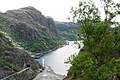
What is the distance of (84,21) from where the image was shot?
50.2 meters

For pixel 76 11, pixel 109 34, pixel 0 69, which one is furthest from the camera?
pixel 0 69

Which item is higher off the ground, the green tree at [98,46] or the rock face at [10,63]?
the green tree at [98,46]

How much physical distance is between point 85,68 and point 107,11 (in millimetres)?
11349

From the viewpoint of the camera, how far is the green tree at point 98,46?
44.2 metres

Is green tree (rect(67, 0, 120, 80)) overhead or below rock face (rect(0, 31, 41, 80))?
overhead

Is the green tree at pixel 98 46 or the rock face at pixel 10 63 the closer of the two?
the green tree at pixel 98 46

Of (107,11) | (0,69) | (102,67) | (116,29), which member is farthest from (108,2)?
(0,69)

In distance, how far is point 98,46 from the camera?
47.3 meters

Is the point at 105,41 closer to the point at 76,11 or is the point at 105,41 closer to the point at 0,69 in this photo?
the point at 76,11

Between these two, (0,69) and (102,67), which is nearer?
(102,67)

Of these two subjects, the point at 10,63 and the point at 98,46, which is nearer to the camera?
the point at 98,46

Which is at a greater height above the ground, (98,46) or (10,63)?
(98,46)

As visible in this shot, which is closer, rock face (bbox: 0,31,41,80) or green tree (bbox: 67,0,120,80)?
green tree (bbox: 67,0,120,80)

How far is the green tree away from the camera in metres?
44.2
